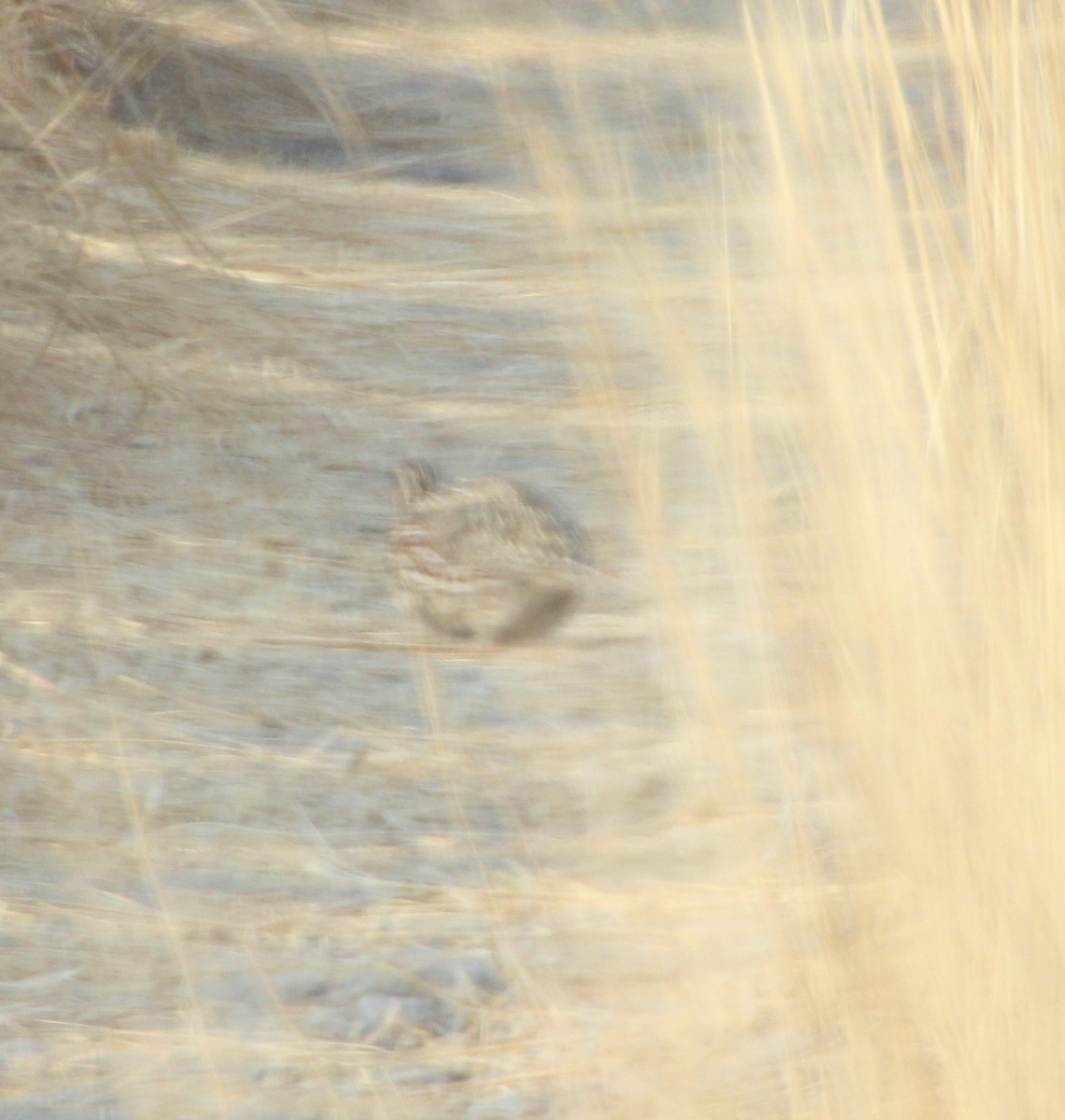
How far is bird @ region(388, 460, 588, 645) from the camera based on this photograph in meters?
1.43

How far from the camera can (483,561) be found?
4.69 feet

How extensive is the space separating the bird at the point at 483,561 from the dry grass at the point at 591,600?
0.04 m

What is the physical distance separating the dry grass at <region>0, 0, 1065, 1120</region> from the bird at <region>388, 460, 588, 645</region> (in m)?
0.04

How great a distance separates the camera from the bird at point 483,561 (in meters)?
1.43

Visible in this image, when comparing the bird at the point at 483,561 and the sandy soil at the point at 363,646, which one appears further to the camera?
the bird at the point at 483,561

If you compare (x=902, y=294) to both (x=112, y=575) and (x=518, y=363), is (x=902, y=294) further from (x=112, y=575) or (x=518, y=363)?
(x=518, y=363)

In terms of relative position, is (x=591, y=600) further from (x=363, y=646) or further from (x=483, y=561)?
(x=363, y=646)

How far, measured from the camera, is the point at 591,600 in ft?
4.93

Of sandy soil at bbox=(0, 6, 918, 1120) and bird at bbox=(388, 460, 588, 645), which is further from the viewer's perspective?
bird at bbox=(388, 460, 588, 645)

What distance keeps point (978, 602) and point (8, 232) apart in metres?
1.45

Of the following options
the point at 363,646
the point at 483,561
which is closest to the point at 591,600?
the point at 483,561

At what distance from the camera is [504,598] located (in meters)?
1.44

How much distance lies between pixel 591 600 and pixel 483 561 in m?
0.15

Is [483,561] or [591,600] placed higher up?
[483,561]
